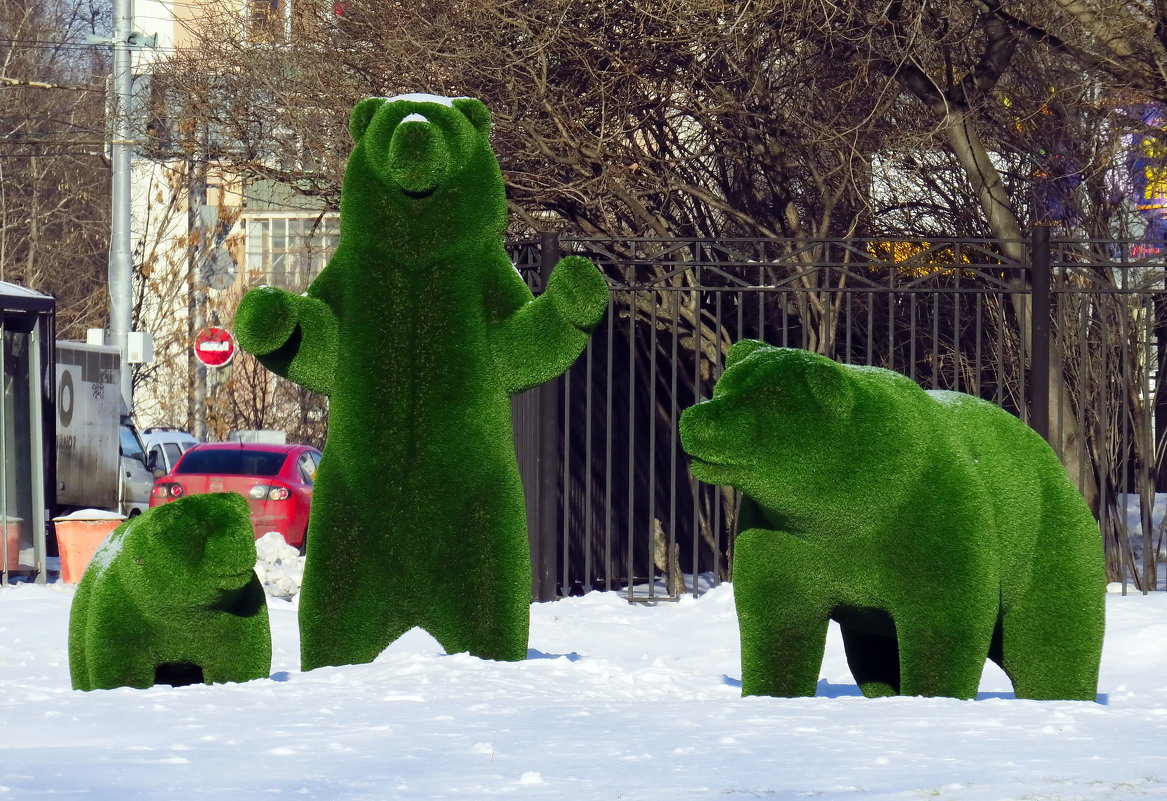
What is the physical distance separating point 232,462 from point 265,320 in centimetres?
985

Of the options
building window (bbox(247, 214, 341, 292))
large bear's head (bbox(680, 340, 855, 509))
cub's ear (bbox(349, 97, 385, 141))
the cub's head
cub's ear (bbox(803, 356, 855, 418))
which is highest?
building window (bbox(247, 214, 341, 292))

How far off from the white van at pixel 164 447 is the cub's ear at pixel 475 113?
11340 millimetres

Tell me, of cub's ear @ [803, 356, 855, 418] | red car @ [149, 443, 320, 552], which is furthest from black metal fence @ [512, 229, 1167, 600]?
red car @ [149, 443, 320, 552]

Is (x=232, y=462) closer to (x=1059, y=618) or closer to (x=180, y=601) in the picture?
(x=180, y=601)

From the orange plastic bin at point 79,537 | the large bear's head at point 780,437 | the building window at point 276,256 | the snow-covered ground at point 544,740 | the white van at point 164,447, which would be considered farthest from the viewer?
the building window at point 276,256

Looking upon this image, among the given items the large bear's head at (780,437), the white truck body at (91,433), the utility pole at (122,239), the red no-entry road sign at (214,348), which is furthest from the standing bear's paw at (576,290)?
the red no-entry road sign at (214,348)

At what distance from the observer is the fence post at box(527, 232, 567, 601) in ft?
31.6

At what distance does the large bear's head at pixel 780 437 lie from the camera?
5.11 m

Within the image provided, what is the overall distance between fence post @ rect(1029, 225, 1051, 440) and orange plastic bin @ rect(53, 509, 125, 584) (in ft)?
19.2

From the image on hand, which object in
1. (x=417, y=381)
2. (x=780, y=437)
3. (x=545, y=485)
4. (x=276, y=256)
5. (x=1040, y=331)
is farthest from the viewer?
(x=276, y=256)

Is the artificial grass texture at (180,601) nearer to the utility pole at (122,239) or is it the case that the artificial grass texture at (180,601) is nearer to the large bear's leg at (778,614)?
the large bear's leg at (778,614)

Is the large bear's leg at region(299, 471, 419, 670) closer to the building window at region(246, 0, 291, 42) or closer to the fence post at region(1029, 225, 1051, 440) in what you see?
the fence post at region(1029, 225, 1051, 440)

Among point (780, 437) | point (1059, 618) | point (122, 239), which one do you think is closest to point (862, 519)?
point (780, 437)

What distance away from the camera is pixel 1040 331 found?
31.1 ft
